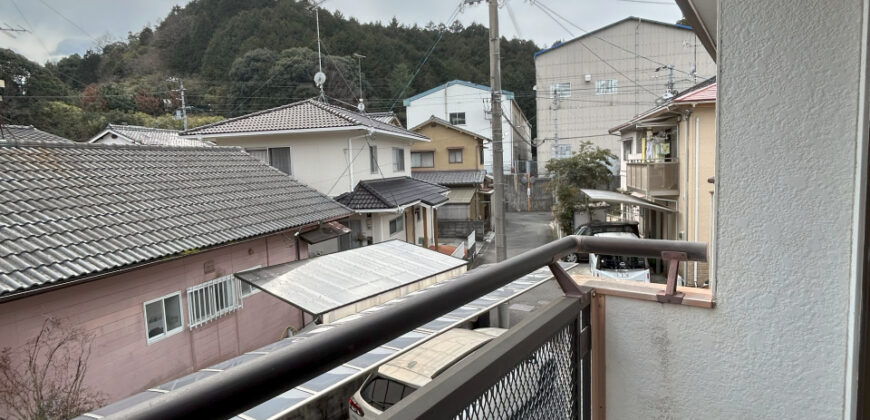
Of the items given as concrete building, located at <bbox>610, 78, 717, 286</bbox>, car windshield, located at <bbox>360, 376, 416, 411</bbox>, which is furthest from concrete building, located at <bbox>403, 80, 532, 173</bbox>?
car windshield, located at <bbox>360, 376, 416, 411</bbox>

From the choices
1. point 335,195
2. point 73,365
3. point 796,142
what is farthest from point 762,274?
point 335,195

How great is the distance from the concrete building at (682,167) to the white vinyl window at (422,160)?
1041cm

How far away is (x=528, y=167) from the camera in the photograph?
29.3 m

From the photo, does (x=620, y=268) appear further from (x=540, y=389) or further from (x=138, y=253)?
(x=540, y=389)

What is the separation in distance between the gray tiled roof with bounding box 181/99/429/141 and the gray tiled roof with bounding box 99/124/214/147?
1.85 meters

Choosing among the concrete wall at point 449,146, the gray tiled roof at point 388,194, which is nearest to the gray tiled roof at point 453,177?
the concrete wall at point 449,146

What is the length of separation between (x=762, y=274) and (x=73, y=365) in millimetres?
6103

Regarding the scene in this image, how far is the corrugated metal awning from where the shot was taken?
66.9 ft

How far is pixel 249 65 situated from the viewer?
27562 mm

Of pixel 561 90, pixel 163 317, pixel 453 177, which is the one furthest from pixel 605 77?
pixel 163 317

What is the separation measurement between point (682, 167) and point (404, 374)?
996 cm

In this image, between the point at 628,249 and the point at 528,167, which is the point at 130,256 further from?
the point at 528,167

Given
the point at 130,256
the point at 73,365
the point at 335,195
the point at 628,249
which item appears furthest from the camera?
the point at 335,195

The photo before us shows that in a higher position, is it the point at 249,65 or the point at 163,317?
the point at 249,65
